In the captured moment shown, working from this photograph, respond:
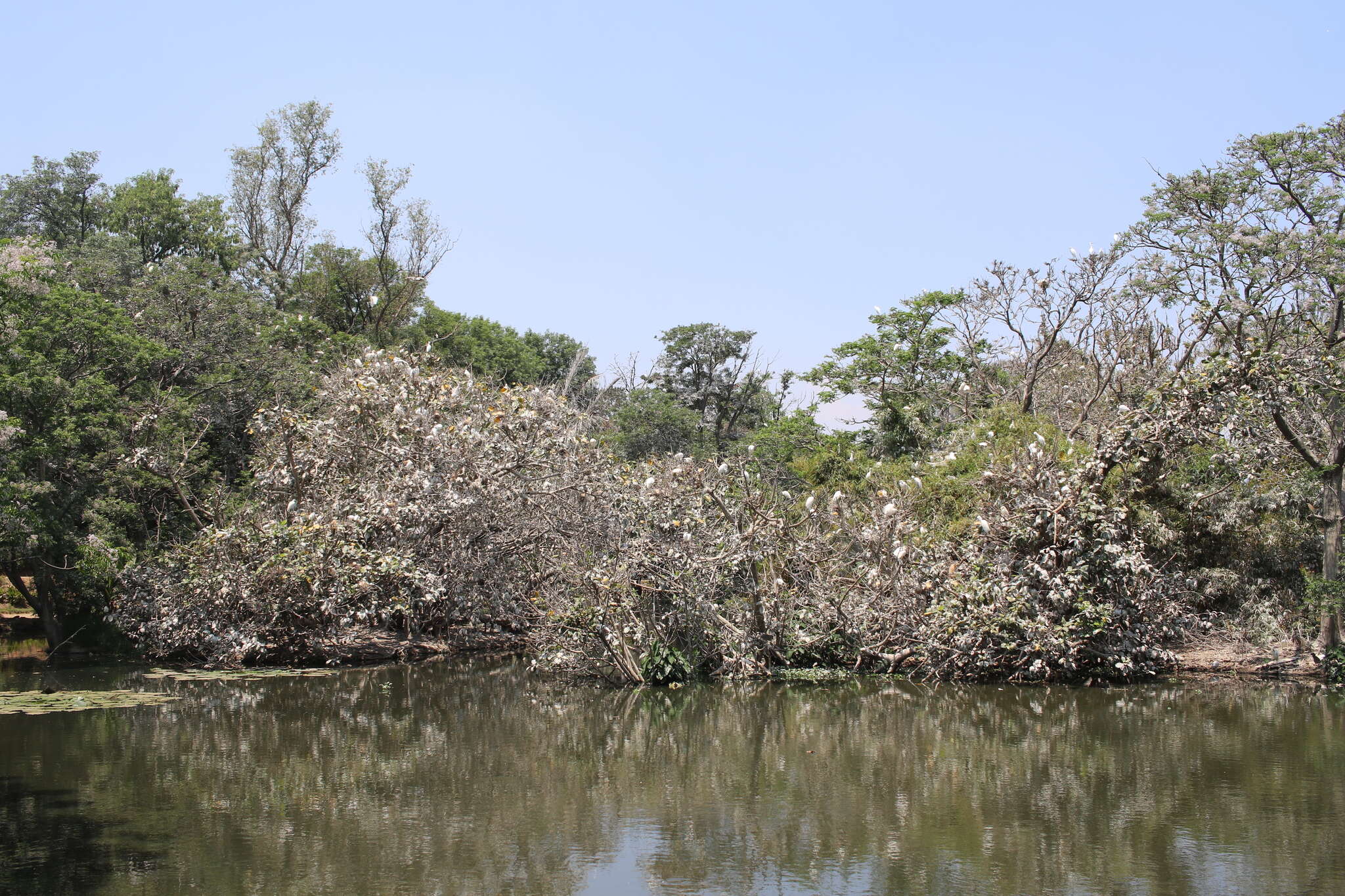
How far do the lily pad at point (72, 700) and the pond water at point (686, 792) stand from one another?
0.23 metres

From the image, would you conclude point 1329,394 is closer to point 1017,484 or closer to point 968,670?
point 1017,484

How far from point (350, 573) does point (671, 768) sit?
6766mm

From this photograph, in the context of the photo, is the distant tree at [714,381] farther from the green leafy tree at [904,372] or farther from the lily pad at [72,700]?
the lily pad at [72,700]

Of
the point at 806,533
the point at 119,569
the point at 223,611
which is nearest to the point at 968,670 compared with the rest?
the point at 806,533

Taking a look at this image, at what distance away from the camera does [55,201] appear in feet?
111

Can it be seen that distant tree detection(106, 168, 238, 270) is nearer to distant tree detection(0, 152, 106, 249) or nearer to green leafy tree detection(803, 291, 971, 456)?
distant tree detection(0, 152, 106, 249)

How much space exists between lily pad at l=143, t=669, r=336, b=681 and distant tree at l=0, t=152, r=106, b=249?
2320 centimetres

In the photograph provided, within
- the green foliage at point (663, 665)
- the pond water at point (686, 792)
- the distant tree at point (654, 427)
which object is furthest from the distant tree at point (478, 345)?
the pond water at point (686, 792)

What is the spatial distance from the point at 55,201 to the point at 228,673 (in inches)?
1046

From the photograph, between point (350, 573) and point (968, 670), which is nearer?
point (968, 670)

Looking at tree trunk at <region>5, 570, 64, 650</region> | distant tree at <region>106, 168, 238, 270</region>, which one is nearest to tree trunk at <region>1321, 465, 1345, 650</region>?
tree trunk at <region>5, 570, 64, 650</region>

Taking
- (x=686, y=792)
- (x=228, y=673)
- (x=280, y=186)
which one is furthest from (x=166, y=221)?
(x=686, y=792)

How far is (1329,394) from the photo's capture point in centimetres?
1336

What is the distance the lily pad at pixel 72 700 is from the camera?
447 inches
